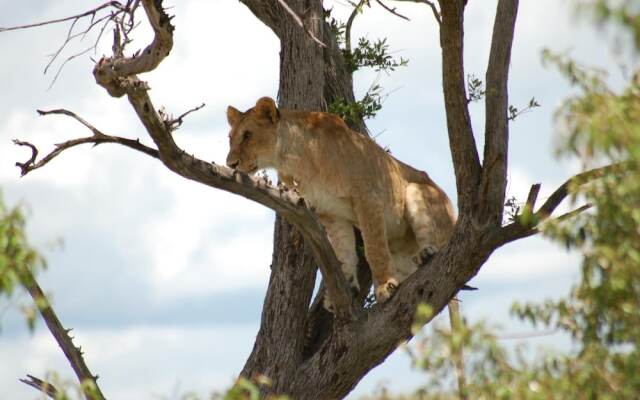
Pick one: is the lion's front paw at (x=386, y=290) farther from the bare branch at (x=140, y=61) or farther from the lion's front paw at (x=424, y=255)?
the bare branch at (x=140, y=61)

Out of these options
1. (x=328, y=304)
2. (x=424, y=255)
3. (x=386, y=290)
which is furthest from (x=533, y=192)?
(x=328, y=304)

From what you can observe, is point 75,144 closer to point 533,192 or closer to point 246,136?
point 246,136

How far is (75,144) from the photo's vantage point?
22.3 feet

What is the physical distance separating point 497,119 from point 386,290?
144 cm

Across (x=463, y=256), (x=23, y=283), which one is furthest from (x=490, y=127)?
(x=23, y=283)

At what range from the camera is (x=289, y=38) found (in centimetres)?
908

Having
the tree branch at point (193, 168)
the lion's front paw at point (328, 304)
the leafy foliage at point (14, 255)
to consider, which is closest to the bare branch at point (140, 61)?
the tree branch at point (193, 168)

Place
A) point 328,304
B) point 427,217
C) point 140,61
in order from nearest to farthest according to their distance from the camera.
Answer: point 140,61, point 328,304, point 427,217

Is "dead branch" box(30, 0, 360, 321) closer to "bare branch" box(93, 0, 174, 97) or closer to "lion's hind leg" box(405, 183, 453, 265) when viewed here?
"bare branch" box(93, 0, 174, 97)

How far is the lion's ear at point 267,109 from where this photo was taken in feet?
26.3

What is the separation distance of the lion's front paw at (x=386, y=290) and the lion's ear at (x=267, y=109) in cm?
144

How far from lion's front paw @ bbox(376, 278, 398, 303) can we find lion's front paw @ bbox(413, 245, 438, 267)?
234 mm

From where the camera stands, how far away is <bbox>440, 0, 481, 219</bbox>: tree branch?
7.11 meters

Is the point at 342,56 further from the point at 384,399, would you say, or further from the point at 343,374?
the point at 384,399
